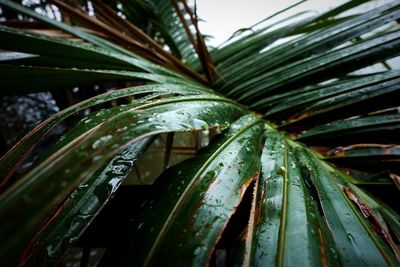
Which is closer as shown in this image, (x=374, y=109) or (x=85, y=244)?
(x=85, y=244)

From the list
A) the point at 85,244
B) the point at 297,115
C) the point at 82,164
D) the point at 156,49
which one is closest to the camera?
the point at 82,164

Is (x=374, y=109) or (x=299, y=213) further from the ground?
(x=374, y=109)

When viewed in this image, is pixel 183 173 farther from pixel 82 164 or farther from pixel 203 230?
pixel 82 164

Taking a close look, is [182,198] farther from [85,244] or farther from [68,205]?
[85,244]

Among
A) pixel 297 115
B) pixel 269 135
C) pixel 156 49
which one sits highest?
pixel 156 49

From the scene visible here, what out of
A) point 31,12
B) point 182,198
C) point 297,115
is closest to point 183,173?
point 182,198

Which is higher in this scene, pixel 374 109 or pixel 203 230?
pixel 374 109

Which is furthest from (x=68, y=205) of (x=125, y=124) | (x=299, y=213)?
(x=299, y=213)

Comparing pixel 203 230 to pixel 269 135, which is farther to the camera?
pixel 269 135

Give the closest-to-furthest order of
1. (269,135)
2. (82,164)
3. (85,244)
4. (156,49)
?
(82,164)
(85,244)
(269,135)
(156,49)
